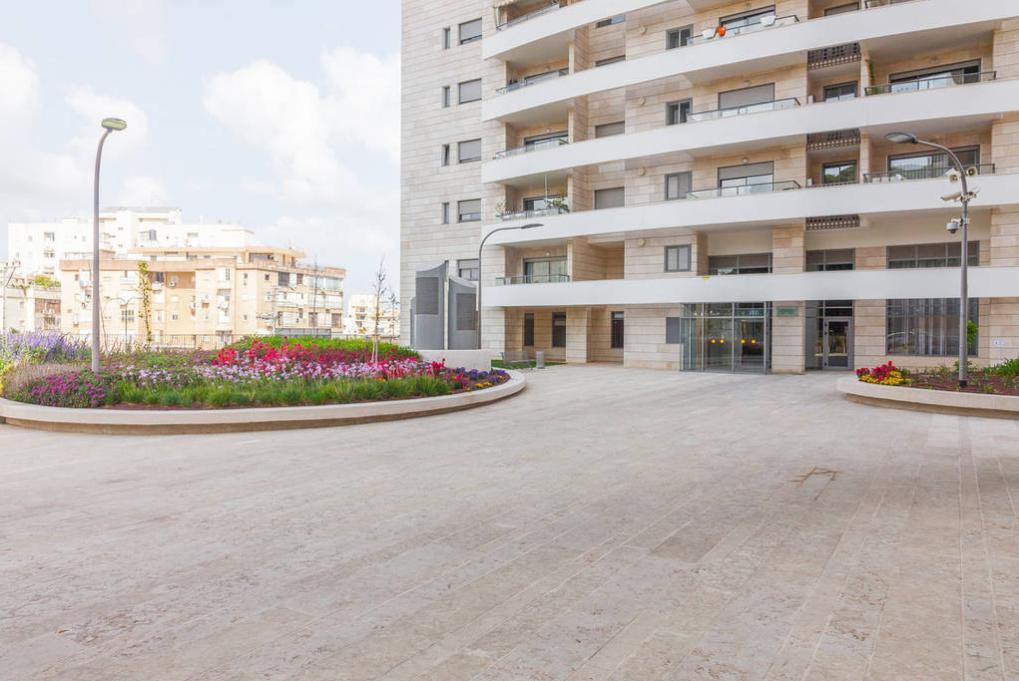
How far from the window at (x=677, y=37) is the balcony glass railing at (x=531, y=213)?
8.64 metres

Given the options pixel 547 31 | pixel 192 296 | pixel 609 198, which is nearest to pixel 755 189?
pixel 609 198

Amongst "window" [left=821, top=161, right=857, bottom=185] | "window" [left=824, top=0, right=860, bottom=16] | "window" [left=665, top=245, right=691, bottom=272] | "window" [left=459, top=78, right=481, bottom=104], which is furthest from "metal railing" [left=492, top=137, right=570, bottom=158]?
"window" [left=824, top=0, right=860, bottom=16]

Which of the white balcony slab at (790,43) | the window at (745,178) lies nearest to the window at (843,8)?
the white balcony slab at (790,43)

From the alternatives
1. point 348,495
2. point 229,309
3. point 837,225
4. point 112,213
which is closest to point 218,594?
point 348,495

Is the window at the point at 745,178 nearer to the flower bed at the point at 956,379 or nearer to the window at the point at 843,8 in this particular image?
Answer: the window at the point at 843,8

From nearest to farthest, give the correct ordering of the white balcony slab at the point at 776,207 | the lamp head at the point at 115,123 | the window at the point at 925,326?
the lamp head at the point at 115,123, the white balcony slab at the point at 776,207, the window at the point at 925,326

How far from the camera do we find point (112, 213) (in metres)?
109

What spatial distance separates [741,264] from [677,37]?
35.4 ft

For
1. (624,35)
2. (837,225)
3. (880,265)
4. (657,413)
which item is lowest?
(657,413)

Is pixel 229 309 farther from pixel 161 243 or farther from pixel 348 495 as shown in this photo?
pixel 348 495

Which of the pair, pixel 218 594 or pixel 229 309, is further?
pixel 229 309

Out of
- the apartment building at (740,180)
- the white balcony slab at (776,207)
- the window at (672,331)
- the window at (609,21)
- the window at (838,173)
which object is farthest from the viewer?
the window at (609,21)

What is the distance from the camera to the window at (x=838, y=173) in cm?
2605

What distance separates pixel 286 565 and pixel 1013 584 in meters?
5.16
